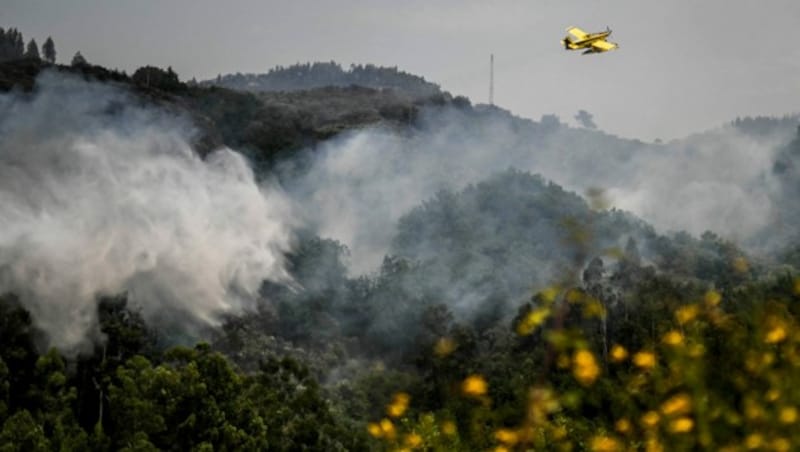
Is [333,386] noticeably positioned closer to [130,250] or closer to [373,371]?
[373,371]

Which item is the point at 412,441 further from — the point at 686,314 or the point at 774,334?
the point at 774,334

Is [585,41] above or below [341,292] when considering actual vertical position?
above

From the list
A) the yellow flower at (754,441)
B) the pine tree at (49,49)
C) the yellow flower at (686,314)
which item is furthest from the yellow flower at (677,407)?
the pine tree at (49,49)

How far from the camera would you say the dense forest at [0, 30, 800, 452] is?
10547mm

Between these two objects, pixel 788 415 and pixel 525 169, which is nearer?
pixel 788 415

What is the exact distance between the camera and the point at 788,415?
4289mm

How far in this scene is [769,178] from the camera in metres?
68.1

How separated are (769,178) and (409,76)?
8290 centimetres

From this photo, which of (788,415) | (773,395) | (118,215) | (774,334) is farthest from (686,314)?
(118,215)

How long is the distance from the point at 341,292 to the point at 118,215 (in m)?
12.3

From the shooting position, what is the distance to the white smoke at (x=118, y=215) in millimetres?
27000

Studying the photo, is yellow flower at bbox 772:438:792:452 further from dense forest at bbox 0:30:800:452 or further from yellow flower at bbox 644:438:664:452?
yellow flower at bbox 644:438:664:452

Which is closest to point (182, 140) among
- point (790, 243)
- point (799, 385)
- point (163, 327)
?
point (163, 327)

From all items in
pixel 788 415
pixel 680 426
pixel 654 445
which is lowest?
Answer: pixel 654 445
